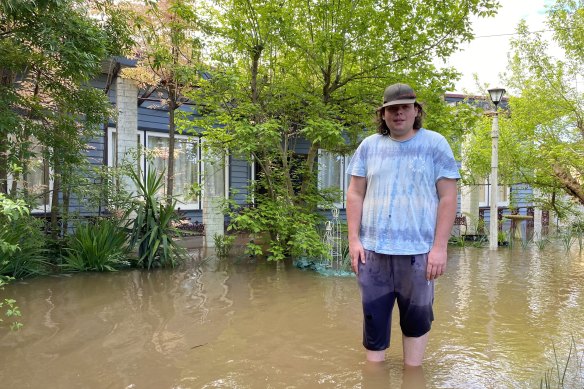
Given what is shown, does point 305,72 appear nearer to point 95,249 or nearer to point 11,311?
point 95,249

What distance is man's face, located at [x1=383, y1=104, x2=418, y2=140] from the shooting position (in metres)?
2.77

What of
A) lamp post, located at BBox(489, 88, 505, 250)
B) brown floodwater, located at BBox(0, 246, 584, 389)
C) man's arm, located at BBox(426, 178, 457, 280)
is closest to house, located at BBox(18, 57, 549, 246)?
lamp post, located at BBox(489, 88, 505, 250)

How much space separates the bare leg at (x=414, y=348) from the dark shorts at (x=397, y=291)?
8 cm

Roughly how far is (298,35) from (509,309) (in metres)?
4.93

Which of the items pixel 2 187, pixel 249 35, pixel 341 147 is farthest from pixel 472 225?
pixel 2 187

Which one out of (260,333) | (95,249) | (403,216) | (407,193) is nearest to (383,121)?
(407,193)

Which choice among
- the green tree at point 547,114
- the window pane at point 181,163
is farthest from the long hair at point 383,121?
the window pane at point 181,163

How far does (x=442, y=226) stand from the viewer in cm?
272

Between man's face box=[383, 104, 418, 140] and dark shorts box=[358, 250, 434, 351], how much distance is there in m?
0.73

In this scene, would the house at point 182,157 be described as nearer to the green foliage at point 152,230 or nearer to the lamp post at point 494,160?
the lamp post at point 494,160

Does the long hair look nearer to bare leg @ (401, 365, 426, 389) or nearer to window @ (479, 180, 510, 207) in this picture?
bare leg @ (401, 365, 426, 389)

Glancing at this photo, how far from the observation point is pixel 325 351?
3.71 m

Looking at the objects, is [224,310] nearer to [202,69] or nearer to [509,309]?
[509,309]

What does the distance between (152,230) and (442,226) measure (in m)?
5.54
